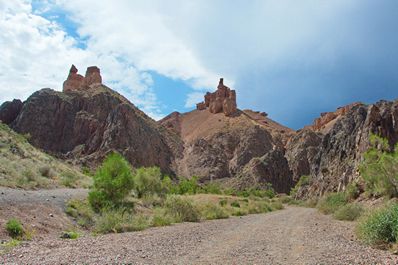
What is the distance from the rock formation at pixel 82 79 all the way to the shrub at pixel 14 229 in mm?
117919

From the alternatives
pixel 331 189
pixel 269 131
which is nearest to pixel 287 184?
pixel 269 131

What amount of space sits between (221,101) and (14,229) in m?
141

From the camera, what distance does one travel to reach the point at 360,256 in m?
11.2

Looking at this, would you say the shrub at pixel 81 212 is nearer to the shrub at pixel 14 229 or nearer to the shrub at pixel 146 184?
the shrub at pixel 14 229

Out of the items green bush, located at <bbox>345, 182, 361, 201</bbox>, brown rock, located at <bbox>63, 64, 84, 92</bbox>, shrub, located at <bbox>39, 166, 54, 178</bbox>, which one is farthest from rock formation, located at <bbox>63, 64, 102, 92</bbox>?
green bush, located at <bbox>345, 182, 361, 201</bbox>

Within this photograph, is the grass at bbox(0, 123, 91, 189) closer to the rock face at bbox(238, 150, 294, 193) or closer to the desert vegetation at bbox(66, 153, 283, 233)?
the desert vegetation at bbox(66, 153, 283, 233)

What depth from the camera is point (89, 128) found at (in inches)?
4045

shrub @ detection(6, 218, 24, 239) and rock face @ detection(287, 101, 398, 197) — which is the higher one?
rock face @ detection(287, 101, 398, 197)

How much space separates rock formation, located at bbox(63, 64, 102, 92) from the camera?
131 m

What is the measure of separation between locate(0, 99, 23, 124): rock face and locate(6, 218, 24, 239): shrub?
99.6 meters

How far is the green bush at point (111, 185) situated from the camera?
24159 millimetres

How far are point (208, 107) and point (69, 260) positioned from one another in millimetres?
157045

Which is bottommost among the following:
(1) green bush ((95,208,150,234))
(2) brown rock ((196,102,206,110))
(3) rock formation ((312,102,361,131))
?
→ (1) green bush ((95,208,150,234))

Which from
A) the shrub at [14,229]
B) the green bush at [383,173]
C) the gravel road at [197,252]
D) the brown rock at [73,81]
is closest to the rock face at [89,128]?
the brown rock at [73,81]
